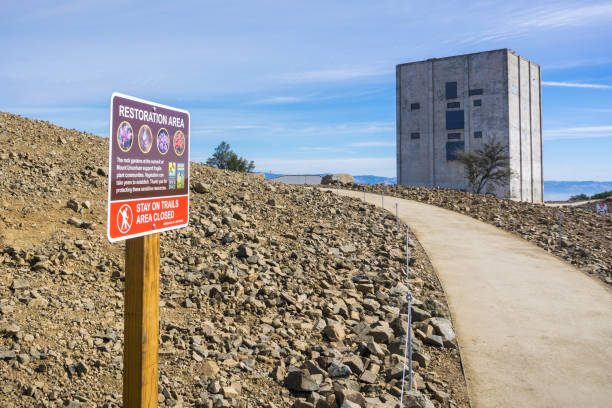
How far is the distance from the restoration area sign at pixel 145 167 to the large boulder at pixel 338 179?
3091 centimetres

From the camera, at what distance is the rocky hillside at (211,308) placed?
5.58 metres

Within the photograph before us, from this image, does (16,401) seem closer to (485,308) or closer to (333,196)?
(485,308)

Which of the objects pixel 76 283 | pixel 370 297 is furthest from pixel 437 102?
pixel 76 283

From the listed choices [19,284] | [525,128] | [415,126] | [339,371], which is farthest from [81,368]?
[525,128]

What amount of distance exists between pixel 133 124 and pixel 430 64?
6317cm

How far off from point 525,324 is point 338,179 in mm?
27190

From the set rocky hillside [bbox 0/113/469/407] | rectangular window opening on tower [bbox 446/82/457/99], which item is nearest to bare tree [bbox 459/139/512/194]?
rectangular window opening on tower [bbox 446/82/457/99]

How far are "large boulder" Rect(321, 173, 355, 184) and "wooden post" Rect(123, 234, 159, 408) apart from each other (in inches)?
1241

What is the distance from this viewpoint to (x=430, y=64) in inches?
2404

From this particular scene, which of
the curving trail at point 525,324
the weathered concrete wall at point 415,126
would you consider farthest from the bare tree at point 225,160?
the curving trail at point 525,324

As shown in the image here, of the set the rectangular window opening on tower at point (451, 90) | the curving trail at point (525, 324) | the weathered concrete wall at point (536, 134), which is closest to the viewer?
the curving trail at point (525, 324)

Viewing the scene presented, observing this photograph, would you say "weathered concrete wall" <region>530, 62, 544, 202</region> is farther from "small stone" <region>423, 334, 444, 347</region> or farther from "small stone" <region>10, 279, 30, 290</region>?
"small stone" <region>10, 279, 30, 290</region>

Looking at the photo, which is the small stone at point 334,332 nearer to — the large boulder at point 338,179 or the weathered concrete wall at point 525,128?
the large boulder at point 338,179

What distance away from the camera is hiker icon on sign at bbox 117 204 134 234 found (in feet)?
11.6
